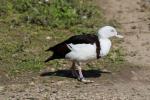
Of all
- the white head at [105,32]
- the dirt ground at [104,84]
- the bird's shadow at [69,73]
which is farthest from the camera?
the bird's shadow at [69,73]

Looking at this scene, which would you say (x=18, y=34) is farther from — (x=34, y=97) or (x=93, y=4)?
(x=34, y=97)

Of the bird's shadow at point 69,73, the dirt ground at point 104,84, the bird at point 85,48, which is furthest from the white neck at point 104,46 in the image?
the bird's shadow at point 69,73

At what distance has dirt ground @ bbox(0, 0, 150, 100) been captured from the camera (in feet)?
32.6

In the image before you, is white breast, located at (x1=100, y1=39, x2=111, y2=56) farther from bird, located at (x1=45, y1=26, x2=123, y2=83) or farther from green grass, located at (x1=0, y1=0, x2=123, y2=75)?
green grass, located at (x1=0, y1=0, x2=123, y2=75)

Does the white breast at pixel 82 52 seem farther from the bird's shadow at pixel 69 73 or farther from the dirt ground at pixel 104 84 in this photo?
the bird's shadow at pixel 69 73

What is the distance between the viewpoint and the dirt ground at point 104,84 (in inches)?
391

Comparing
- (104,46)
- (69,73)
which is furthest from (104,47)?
(69,73)

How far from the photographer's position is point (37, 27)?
13898 mm

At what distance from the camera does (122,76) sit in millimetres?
11266

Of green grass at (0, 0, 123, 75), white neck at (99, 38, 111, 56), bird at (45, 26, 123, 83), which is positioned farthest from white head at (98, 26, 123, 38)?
green grass at (0, 0, 123, 75)

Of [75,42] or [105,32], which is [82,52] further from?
[105,32]

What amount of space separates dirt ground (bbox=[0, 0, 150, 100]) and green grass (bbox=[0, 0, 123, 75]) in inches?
16.6

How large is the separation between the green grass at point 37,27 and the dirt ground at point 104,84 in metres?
A: 0.42

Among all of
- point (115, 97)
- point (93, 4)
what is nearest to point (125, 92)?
point (115, 97)
